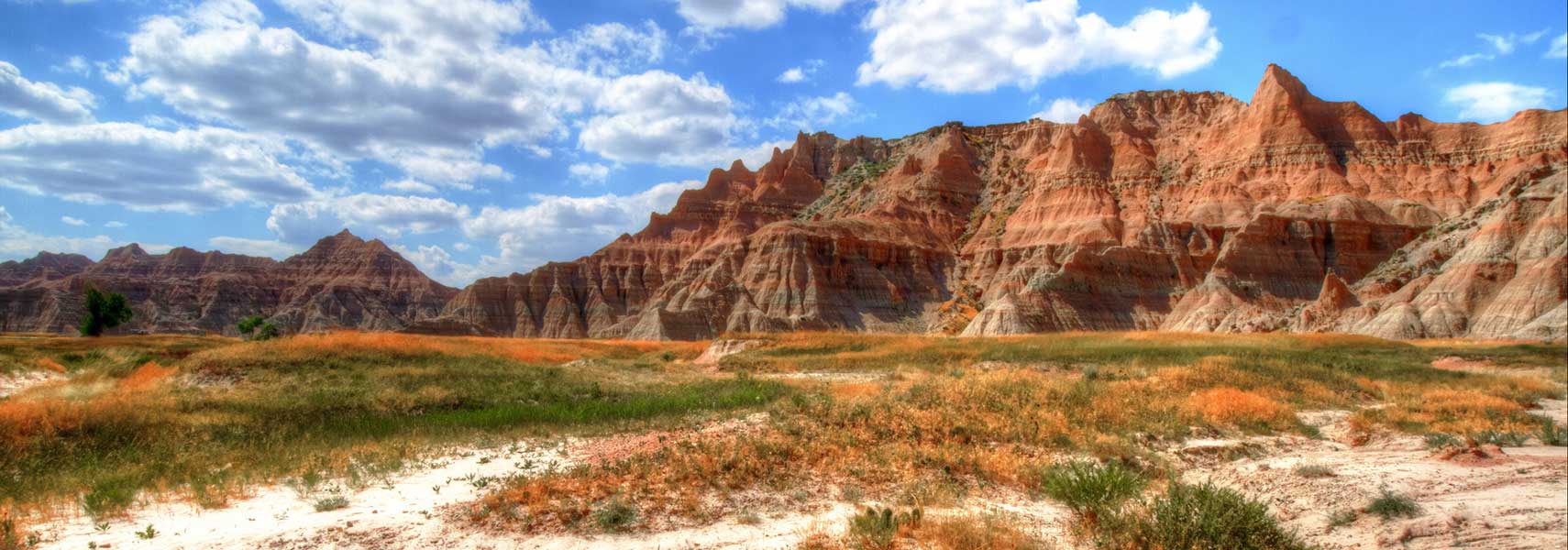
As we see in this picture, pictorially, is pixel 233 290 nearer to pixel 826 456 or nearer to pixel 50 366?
pixel 50 366

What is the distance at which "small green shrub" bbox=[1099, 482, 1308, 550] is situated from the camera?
7305mm

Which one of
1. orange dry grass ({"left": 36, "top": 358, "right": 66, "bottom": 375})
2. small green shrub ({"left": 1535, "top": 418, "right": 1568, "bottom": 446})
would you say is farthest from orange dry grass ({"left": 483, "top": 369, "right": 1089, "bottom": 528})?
orange dry grass ({"left": 36, "top": 358, "right": 66, "bottom": 375})

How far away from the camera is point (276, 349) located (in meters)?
24.6

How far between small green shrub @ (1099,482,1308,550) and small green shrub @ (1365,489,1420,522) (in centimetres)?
230

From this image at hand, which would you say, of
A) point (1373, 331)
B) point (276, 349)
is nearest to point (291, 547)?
point (276, 349)

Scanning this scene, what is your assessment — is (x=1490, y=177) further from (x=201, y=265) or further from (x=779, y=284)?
(x=201, y=265)

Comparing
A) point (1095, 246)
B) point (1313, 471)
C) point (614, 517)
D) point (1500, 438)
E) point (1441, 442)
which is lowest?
point (1500, 438)

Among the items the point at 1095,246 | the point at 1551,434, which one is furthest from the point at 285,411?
the point at 1095,246

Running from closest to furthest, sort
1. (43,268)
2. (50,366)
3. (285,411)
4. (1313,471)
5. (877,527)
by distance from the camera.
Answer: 1. (877,527)
2. (1313,471)
3. (285,411)
4. (50,366)
5. (43,268)

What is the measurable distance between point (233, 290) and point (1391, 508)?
6774 inches

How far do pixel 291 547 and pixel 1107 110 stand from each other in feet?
433

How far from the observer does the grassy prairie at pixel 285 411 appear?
36.6ft

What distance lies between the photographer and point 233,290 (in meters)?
143

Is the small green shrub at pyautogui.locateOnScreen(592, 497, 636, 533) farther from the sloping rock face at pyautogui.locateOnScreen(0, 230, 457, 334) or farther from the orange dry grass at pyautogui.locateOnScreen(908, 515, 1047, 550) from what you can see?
the sloping rock face at pyautogui.locateOnScreen(0, 230, 457, 334)
